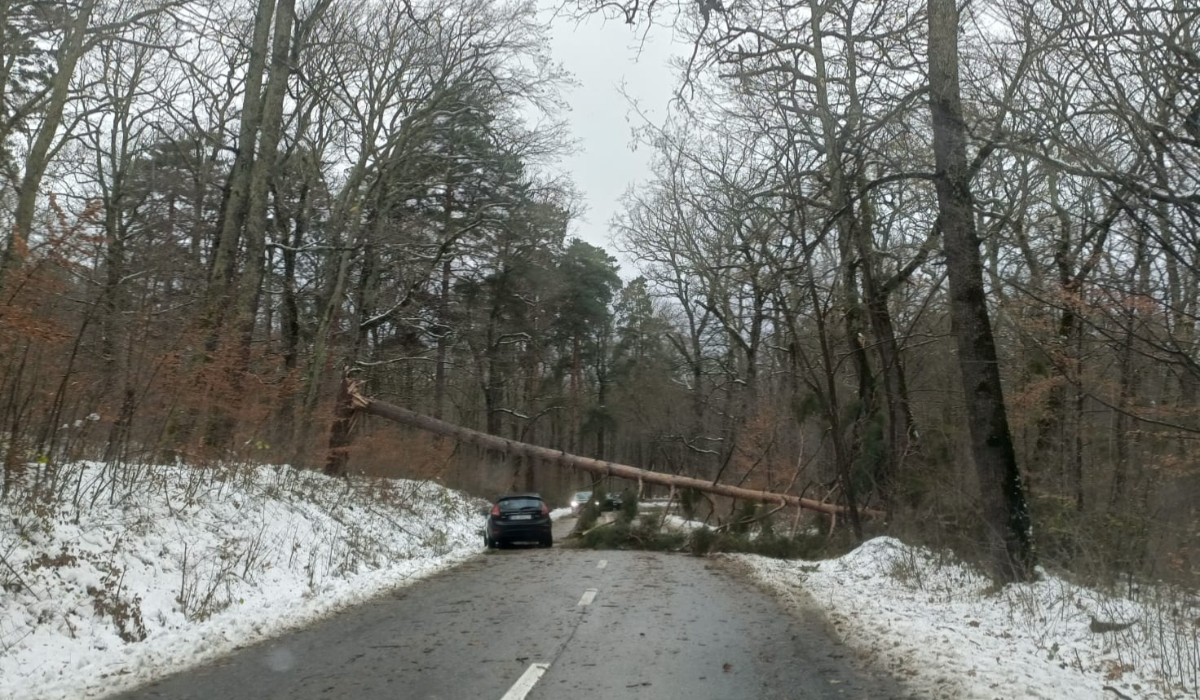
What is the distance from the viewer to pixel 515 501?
23.4 meters

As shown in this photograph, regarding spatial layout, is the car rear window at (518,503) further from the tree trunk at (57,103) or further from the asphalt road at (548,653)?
the tree trunk at (57,103)

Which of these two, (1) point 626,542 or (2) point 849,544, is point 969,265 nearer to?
(2) point 849,544

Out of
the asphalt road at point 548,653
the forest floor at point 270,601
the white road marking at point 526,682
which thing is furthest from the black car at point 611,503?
the white road marking at point 526,682

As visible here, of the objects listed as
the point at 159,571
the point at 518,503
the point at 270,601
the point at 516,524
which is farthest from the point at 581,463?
the point at 159,571

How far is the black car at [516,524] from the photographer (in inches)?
899

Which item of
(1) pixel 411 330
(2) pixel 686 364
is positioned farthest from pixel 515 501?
(2) pixel 686 364

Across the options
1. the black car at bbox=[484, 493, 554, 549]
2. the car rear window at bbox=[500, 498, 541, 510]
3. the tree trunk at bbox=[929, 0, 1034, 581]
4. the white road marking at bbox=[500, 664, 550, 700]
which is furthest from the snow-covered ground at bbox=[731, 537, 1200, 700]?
the car rear window at bbox=[500, 498, 541, 510]

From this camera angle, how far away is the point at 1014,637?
29.5 feet

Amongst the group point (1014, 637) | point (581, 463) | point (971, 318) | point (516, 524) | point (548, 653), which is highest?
point (971, 318)

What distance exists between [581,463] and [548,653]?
19113mm

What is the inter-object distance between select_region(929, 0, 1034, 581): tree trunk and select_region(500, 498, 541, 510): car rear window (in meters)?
13.1

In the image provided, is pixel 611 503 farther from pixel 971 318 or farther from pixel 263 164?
pixel 971 318

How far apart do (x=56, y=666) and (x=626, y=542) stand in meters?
17.4

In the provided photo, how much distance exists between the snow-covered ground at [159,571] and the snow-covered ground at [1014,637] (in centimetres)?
624
